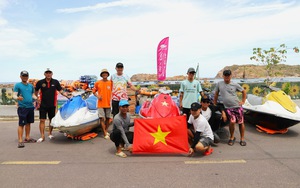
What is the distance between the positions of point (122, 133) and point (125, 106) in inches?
21.4

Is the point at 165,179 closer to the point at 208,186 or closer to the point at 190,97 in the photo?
the point at 208,186

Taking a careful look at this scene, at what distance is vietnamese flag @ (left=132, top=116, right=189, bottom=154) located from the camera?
4668 millimetres

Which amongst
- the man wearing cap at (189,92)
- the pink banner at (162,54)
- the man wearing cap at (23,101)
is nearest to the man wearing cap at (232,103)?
the man wearing cap at (189,92)

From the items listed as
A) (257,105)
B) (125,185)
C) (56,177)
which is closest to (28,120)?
(56,177)

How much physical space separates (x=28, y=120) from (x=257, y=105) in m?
6.09

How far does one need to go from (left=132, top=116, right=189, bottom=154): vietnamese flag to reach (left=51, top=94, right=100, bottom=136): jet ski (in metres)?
1.53

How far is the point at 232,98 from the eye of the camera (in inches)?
217

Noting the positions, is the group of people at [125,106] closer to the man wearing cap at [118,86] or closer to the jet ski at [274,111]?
the man wearing cap at [118,86]

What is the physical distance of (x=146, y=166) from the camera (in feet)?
13.5

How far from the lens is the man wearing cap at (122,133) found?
15.6ft

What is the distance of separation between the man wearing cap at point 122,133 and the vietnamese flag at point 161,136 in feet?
0.67

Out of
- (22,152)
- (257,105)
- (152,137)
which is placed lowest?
(22,152)

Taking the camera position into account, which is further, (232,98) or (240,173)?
(232,98)

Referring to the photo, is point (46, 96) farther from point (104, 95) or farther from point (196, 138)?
point (196, 138)
